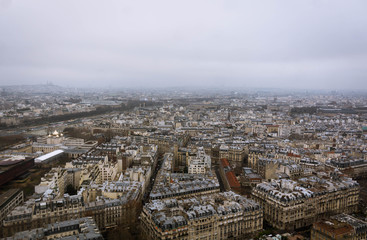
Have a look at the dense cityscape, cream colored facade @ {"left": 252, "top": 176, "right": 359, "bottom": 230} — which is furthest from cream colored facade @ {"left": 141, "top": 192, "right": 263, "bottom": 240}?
cream colored facade @ {"left": 252, "top": 176, "right": 359, "bottom": 230}

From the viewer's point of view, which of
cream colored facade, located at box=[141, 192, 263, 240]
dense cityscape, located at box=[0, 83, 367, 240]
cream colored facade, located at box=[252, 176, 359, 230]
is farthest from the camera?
cream colored facade, located at box=[252, 176, 359, 230]

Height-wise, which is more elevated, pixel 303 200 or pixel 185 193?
pixel 303 200

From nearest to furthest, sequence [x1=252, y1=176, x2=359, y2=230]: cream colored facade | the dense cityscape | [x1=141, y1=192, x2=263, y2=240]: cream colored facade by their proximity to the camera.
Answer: [x1=141, y1=192, x2=263, y2=240]: cream colored facade
the dense cityscape
[x1=252, y1=176, x2=359, y2=230]: cream colored facade

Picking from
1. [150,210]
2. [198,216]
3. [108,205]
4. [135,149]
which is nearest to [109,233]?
[108,205]

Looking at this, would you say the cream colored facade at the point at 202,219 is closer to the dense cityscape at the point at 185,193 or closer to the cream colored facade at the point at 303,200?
the dense cityscape at the point at 185,193

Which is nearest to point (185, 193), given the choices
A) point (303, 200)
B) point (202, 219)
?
point (202, 219)

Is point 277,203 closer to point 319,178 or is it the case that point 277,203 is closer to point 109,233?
point 319,178

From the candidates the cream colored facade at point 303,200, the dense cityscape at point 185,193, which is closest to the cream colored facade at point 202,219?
the dense cityscape at point 185,193

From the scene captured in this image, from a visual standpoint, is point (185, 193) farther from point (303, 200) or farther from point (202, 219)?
point (303, 200)

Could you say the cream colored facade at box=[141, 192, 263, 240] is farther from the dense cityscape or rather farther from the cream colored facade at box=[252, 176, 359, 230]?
the cream colored facade at box=[252, 176, 359, 230]

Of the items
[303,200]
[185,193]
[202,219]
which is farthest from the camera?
[185,193]

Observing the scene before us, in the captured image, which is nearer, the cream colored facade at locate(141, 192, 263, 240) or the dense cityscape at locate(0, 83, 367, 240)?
the cream colored facade at locate(141, 192, 263, 240)
